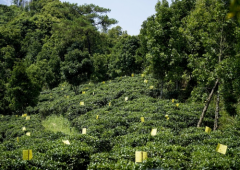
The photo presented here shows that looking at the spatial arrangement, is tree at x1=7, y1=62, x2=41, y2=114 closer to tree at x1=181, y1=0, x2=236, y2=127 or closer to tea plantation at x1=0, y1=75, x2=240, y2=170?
tea plantation at x1=0, y1=75, x2=240, y2=170

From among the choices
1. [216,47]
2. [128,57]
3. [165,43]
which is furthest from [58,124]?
[128,57]

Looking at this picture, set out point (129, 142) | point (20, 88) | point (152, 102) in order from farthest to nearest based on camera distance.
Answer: point (20, 88) → point (152, 102) → point (129, 142)

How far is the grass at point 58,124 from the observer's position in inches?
603

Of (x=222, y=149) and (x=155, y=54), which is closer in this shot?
(x=222, y=149)

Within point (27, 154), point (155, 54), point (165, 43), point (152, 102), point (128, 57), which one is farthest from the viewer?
point (128, 57)

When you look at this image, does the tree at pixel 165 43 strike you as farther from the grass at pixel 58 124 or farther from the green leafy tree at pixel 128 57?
the green leafy tree at pixel 128 57

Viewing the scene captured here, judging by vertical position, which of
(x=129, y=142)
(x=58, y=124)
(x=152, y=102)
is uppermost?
(x=152, y=102)

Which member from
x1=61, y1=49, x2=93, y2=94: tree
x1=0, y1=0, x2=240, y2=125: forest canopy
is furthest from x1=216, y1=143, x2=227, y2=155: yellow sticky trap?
x1=61, y1=49, x2=93, y2=94: tree

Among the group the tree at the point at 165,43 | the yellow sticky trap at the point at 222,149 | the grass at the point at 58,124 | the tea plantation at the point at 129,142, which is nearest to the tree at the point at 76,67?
the grass at the point at 58,124

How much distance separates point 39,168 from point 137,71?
86.3 ft

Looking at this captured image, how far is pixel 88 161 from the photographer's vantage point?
7.08 m

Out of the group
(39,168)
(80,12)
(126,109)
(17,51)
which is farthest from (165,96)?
(17,51)

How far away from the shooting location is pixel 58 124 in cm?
1698

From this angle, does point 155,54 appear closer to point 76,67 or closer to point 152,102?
point 152,102
